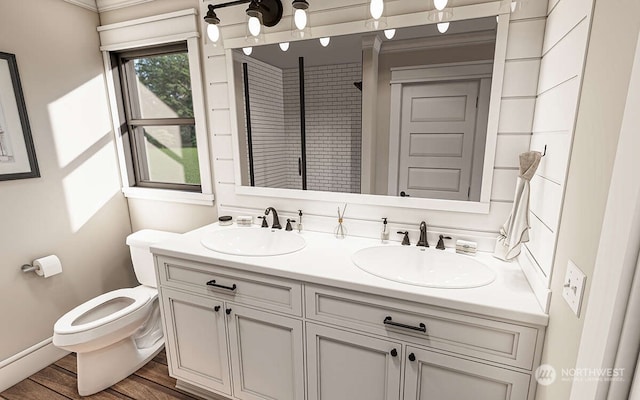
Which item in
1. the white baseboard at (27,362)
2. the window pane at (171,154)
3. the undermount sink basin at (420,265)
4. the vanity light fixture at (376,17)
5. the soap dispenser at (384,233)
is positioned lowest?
the white baseboard at (27,362)

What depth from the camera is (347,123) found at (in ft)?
5.41

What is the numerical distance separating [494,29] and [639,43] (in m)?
0.93

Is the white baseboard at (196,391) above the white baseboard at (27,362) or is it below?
below

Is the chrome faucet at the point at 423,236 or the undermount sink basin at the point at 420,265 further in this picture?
the chrome faucet at the point at 423,236

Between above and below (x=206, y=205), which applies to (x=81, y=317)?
below

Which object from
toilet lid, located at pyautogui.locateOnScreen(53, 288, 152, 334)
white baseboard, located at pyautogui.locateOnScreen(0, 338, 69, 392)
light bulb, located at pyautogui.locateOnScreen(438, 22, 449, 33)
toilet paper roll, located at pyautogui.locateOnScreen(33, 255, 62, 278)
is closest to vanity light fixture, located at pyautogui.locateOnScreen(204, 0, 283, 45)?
light bulb, located at pyautogui.locateOnScreen(438, 22, 449, 33)

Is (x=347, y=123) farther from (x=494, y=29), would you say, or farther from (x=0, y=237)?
(x=0, y=237)

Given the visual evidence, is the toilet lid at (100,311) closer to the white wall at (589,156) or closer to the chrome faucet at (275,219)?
the chrome faucet at (275,219)

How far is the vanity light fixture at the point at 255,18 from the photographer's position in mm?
1562

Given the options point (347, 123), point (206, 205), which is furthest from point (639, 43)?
point (206, 205)

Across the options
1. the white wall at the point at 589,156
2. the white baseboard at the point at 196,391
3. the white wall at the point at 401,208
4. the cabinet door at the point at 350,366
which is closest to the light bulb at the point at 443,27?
the white wall at the point at 401,208

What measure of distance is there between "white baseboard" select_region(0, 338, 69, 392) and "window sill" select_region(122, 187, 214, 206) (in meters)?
1.11

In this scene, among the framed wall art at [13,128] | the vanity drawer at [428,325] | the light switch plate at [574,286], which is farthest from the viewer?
the framed wall art at [13,128]

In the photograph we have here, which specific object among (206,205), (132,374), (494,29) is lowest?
(132,374)
